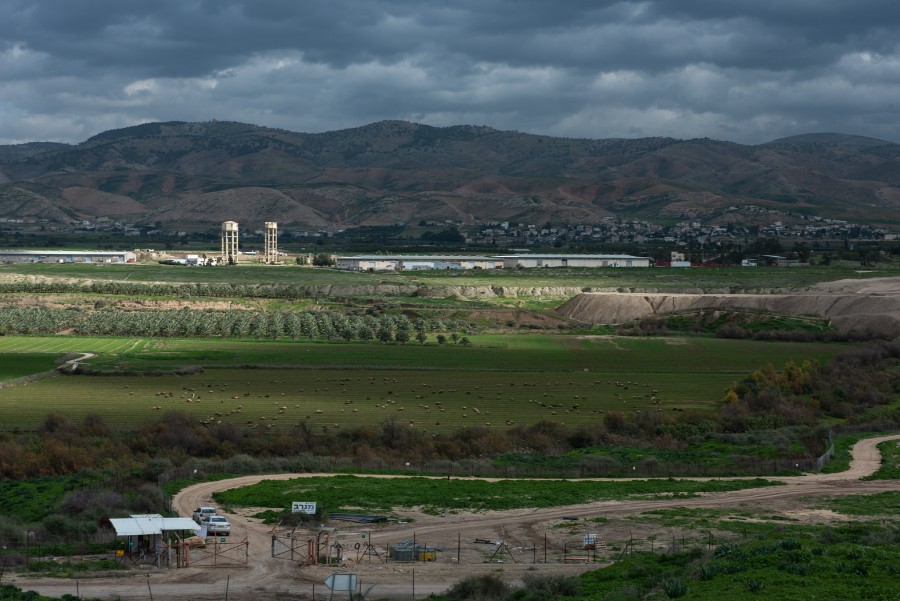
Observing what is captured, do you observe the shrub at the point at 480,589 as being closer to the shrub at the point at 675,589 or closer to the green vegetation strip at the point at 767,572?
the green vegetation strip at the point at 767,572

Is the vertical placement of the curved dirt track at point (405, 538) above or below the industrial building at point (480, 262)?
below

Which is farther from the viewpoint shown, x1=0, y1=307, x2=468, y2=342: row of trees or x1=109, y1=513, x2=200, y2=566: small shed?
x1=0, y1=307, x2=468, y2=342: row of trees

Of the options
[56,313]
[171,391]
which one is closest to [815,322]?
[171,391]

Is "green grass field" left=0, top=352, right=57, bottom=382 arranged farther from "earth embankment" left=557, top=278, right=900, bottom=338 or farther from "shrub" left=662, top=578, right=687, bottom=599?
"earth embankment" left=557, top=278, right=900, bottom=338

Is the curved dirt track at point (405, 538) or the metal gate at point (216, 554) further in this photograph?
the metal gate at point (216, 554)

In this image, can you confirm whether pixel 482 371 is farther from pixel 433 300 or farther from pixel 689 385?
pixel 433 300

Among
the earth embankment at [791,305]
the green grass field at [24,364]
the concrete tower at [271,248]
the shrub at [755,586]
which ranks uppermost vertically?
the concrete tower at [271,248]

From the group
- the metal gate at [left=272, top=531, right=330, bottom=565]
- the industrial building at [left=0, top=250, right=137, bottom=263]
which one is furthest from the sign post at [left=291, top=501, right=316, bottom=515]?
the industrial building at [left=0, top=250, right=137, bottom=263]

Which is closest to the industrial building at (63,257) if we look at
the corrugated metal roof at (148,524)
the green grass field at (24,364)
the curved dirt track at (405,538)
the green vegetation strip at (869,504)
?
the green grass field at (24,364)
